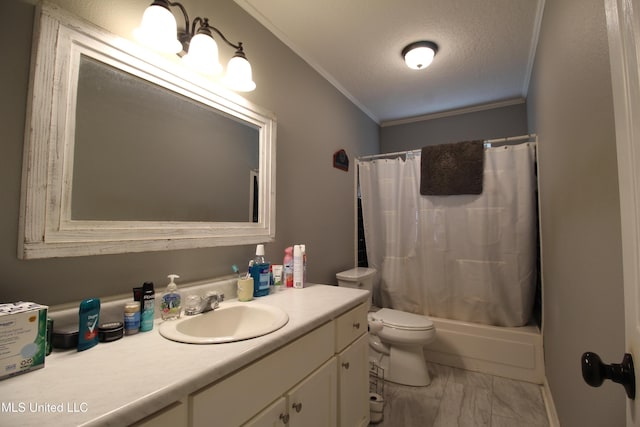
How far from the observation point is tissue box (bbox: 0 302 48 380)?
0.60 meters

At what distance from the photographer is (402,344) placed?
6.15ft

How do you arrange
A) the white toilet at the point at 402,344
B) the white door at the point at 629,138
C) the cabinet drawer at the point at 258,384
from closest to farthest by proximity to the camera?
1. the white door at the point at 629,138
2. the cabinet drawer at the point at 258,384
3. the white toilet at the point at 402,344

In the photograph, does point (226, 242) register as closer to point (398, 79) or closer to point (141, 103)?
point (141, 103)

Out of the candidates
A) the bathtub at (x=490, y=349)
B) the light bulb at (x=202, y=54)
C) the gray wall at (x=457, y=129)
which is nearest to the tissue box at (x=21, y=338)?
the light bulb at (x=202, y=54)

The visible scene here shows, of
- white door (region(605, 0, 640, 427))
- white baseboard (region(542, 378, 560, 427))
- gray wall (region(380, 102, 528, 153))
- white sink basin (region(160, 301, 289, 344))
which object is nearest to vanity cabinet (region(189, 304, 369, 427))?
white sink basin (region(160, 301, 289, 344))

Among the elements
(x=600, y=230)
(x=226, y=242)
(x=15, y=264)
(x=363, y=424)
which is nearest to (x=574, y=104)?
(x=600, y=230)

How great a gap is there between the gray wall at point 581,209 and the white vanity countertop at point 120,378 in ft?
2.90

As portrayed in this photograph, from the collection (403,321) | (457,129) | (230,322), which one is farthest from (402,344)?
(457,129)

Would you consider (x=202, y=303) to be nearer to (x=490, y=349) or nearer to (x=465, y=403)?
(x=465, y=403)

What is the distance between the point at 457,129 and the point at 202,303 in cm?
294

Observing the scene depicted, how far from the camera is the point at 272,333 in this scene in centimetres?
86

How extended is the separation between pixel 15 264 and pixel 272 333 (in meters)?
0.73

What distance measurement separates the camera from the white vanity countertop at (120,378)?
0.50m

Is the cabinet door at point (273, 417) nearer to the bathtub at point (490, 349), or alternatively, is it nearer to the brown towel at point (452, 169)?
the bathtub at point (490, 349)
